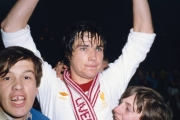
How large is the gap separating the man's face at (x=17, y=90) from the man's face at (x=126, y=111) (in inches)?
23.0

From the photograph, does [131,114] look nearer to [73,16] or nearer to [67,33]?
[67,33]

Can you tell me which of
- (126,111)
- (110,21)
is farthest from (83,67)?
(110,21)

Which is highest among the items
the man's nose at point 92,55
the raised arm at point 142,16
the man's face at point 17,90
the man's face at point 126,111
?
the raised arm at point 142,16

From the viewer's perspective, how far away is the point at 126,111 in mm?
1577

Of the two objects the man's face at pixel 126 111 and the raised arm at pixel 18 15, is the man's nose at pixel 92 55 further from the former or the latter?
the raised arm at pixel 18 15

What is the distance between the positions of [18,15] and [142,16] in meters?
0.84

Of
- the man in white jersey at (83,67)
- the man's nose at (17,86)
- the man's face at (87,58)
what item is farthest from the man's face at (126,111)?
the man's nose at (17,86)

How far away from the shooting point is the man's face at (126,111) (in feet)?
5.06

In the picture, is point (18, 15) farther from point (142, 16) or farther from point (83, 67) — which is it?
point (142, 16)

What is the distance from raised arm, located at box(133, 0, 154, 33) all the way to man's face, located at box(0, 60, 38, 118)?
0.84 metres

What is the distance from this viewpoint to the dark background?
25.2 feet

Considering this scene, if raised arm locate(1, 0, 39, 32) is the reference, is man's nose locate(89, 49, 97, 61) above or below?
below

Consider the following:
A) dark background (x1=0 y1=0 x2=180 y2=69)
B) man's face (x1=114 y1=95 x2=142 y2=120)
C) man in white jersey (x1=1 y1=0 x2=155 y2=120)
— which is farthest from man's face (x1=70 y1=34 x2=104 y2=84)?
dark background (x1=0 y1=0 x2=180 y2=69)

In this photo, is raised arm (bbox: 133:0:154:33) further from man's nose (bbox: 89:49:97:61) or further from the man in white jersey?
man's nose (bbox: 89:49:97:61)
